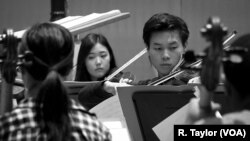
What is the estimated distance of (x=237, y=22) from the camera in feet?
11.4

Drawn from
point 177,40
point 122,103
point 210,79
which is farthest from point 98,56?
point 210,79

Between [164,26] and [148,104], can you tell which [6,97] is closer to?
[148,104]

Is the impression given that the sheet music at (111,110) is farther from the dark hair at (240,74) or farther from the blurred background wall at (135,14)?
the blurred background wall at (135,14)

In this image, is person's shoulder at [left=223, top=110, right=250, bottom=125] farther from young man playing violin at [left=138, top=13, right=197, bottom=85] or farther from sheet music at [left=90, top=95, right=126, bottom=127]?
young man playing violin at [left=138, top=13, right=197, bottom=85]

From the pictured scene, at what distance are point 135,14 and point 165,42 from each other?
5.59 ft

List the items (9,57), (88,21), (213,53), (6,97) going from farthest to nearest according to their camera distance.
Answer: (88,21), (6,97), (9,57), (213,53)

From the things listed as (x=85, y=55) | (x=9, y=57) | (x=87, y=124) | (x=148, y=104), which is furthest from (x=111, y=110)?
(x=85, y=55)

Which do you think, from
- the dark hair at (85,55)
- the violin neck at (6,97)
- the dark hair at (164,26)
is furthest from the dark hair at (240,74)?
the dark hair at (85,55)

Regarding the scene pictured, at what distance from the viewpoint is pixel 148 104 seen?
1342 millimetres

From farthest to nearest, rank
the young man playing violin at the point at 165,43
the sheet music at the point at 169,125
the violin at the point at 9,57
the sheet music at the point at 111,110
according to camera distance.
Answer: the young man playing violin at the point at 165,43 < the sheet music at the point at 111,110 < the sheet music at the point at 169,125 < the violin at the point at 9,57

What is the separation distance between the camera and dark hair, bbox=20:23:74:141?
1.06 metres

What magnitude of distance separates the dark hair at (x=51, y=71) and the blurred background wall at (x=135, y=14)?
2.25 m

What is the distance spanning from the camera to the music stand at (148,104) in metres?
1.31

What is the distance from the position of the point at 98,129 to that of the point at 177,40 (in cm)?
70
